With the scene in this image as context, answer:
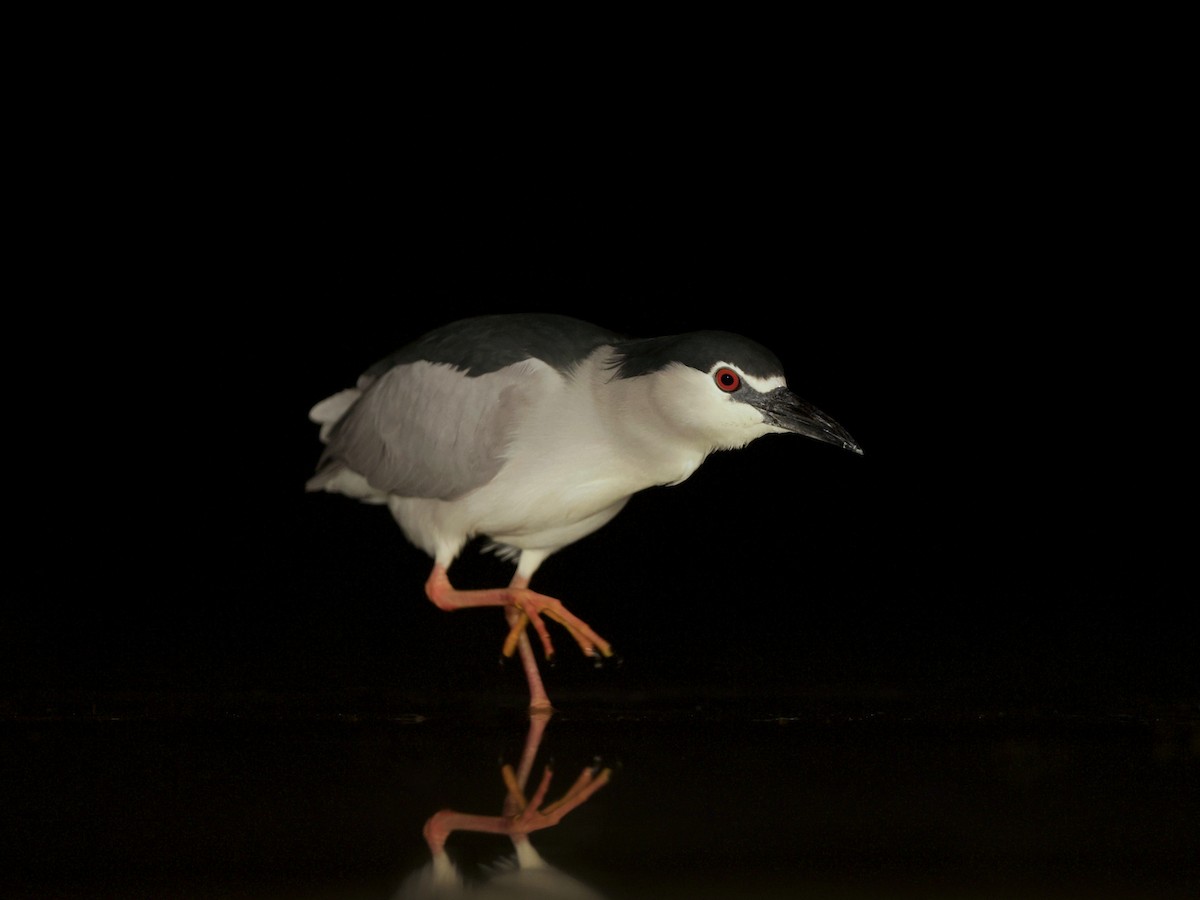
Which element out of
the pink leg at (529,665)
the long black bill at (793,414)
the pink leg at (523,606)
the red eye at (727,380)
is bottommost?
the pink leg at (529,665)

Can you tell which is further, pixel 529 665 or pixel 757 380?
pixel 529 665

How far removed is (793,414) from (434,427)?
0.84 meters

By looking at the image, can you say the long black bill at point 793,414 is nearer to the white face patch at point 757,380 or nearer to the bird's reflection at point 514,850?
the white face patch at point 757,380

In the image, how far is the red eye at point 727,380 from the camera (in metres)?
3.47

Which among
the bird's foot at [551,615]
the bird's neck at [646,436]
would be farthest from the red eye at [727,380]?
the bird's foot at [551,615]

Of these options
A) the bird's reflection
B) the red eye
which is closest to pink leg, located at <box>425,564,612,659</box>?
the bird's reflection

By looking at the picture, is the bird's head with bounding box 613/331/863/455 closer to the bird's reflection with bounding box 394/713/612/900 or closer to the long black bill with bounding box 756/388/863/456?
the long black bill with bounding box 756/388/863/456

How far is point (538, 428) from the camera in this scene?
370 cm

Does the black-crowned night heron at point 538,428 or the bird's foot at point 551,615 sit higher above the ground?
the black-crowned night heron at point 538,428

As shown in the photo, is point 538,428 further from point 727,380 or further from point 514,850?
point 514,850

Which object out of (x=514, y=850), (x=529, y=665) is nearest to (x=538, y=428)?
(x=529, y=665)

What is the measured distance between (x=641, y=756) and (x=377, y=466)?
0.99 metres

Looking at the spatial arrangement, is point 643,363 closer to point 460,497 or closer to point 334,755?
point 460,497

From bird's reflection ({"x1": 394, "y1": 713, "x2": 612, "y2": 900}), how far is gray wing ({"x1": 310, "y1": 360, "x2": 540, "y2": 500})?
0.69 m
